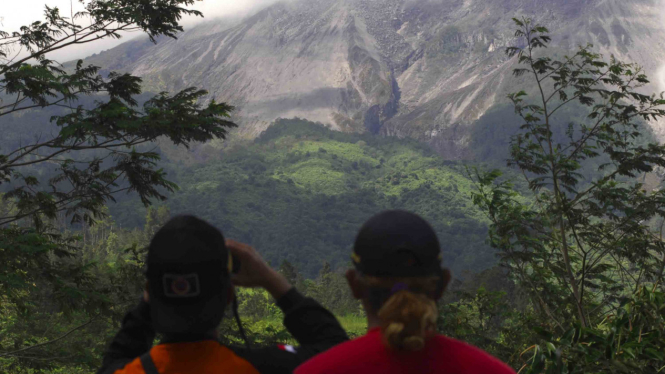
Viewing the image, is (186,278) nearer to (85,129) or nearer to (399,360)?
(399,360)

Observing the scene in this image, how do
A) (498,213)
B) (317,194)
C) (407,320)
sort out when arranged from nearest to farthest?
(407,320), (498,213), (317,194)

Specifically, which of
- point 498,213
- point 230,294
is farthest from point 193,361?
point 498,213

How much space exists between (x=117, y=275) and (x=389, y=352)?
1078cm

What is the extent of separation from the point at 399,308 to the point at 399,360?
134 mm

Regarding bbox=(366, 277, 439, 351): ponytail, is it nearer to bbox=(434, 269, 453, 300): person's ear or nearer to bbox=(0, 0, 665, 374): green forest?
bbox=(434, 269, 453, 300): person's ear

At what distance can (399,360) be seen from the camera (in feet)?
4.60

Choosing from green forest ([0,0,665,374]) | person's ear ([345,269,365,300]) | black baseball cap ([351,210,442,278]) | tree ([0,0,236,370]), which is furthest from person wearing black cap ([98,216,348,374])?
tree ([0,0,236,370])

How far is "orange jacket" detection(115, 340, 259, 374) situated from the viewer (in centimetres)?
156

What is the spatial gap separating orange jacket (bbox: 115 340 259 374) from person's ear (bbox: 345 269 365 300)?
0.35 meters

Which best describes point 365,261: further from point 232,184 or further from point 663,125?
point 663,125

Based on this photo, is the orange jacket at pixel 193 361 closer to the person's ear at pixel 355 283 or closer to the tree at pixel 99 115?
the person's ear at pixel 355 283

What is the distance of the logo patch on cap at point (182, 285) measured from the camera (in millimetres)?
1559

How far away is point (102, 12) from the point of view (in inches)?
371

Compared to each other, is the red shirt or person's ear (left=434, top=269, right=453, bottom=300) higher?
person's ear (left=434, top=269, right=453, bottom=300)
